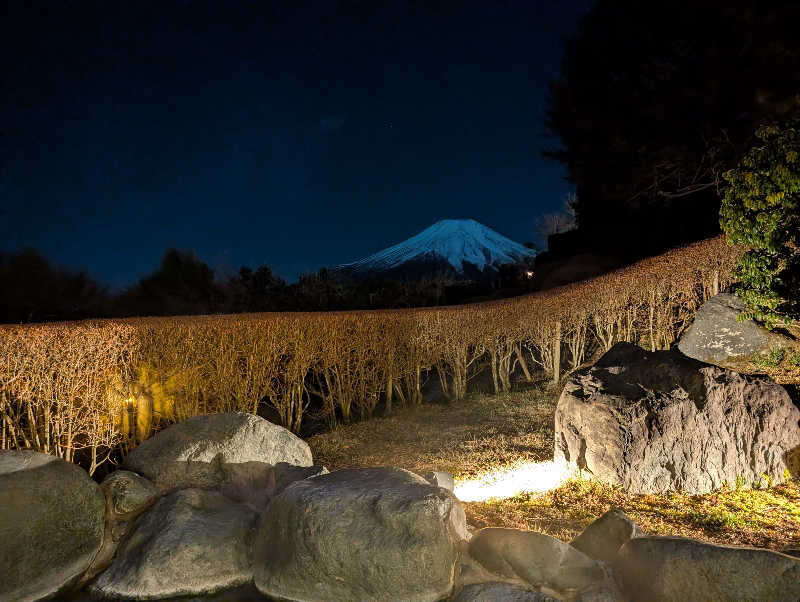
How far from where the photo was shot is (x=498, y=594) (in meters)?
3.52

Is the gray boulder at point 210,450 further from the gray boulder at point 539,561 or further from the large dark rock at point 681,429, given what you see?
the large dark rock at point 681,429

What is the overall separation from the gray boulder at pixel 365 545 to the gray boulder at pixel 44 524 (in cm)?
152

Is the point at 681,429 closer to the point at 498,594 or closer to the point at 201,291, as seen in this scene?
the point at 498,594

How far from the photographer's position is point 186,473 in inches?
207

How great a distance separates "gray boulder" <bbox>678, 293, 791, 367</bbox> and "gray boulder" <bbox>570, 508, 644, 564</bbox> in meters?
5.41

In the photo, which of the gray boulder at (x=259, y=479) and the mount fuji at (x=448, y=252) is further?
the mount fuji at (x=448, y=252)

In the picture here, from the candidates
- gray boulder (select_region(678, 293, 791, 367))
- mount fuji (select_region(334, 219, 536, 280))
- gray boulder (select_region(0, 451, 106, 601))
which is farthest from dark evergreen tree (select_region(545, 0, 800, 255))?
mount fuji (select_region(334, 219, 536, 280))

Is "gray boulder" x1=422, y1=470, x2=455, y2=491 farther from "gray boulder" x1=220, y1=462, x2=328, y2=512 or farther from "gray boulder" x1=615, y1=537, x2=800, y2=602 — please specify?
"gray boulder" x1=615, y1=537, x2=800, y2=602

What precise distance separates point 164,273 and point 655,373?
2467cm

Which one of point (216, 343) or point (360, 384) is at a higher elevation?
point (216, 343)

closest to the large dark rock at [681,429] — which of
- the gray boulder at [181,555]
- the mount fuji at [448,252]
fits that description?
the gray boulder at [181,555]

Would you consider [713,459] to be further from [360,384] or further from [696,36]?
[696,36]

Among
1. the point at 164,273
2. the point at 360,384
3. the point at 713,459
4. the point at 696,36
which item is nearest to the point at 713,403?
the point at 713,459

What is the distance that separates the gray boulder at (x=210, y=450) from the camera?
5250 millimetres
